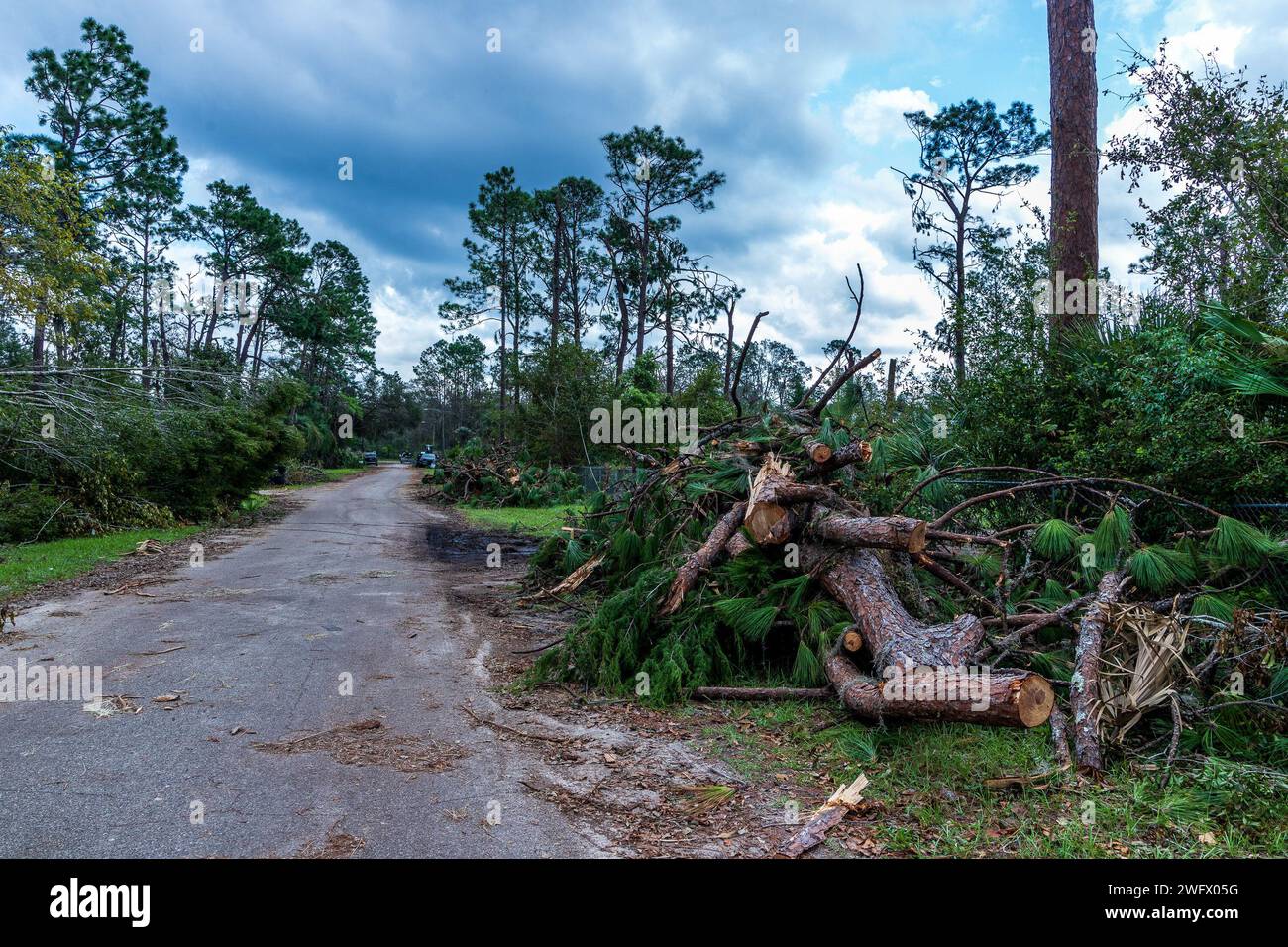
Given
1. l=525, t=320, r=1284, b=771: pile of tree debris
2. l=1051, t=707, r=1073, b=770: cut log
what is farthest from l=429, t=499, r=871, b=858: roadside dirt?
l=1051, t=707, r=1073, b=770: cut log

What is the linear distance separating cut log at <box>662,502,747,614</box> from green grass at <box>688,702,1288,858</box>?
56.4 inches

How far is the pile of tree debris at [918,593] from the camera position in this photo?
137 inches

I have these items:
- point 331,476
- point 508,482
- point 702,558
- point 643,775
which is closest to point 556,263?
point 508,482

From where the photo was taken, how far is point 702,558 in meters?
5.38

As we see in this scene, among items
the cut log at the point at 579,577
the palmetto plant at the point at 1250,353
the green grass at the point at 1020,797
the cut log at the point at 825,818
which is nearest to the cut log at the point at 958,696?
the green grass at the point at 1020,797

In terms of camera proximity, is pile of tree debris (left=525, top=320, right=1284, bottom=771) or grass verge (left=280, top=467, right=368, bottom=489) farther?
grass verge (left=280, top=467, right=368, bottom=489)

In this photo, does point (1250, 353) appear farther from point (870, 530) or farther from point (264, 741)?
point (264, 741)

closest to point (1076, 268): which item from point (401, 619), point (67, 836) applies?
point (401, 619)

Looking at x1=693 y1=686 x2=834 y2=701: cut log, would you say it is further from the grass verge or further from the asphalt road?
the grass verge

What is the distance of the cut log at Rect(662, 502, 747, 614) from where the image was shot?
17.0 ft

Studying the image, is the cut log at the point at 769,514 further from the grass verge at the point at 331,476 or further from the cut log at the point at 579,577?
the grass verge at the point at 331,476

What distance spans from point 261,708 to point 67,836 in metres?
1.62

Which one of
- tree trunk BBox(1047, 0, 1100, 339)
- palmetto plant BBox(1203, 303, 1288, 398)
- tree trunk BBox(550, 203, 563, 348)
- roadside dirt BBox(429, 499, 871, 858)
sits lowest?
roadside dirt BBox(429, 499, 871, 858)
